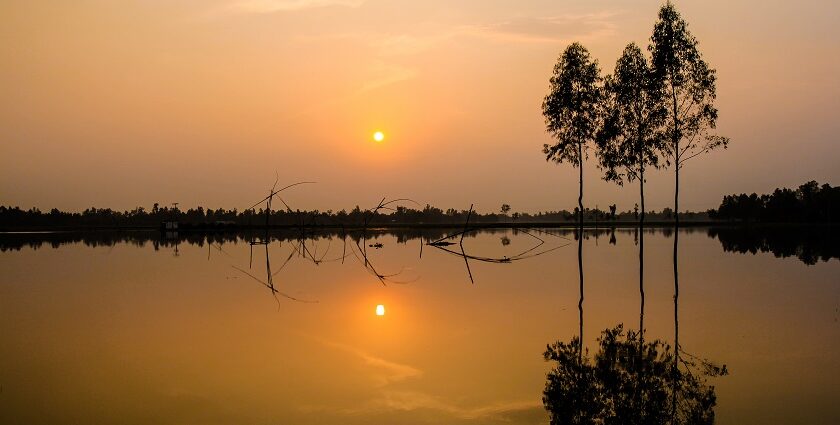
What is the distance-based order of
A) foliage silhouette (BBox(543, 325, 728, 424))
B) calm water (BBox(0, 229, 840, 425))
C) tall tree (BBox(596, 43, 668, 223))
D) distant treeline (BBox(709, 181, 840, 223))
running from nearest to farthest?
1. foliage silhouette (BBox(543, 325, 728, 424))
2. calm water (BBox(0, 229, 840, 425))
3. tall tree (BBox(596, 43, 668, 223))
4. distant treeline (BBox(709, 181, 840, 223))

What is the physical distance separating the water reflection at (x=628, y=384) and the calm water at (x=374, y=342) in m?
0.34

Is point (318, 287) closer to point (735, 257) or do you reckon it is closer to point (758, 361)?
point (758, 361)

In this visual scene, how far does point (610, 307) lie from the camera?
20.7 metres

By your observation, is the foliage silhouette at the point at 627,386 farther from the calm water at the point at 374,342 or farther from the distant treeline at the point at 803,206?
the distant treeline at the point at 803,206

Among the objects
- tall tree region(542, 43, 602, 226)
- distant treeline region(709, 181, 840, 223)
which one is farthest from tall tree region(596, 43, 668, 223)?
distant treeline region(709, 181, 840, 223)

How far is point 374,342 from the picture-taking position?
16.1 m

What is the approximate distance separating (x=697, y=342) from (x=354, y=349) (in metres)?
8.13

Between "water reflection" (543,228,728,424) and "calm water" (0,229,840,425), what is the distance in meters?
0.34

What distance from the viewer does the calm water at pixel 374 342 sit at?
1068 centimetres

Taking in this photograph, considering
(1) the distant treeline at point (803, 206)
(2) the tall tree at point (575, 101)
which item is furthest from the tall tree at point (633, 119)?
(1) the distant treeline at point (803, 206)

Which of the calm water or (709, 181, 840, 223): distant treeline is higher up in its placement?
(709, 181, 840, 223): distant treeline

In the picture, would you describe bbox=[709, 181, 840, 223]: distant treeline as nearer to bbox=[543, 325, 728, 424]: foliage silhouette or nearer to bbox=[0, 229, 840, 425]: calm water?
bbox=[0, 229, 840, 425]: calm water

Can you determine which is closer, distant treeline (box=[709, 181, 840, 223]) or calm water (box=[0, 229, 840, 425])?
calm water (box=[0, 229, 840, 425])

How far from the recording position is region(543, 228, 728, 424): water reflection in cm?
1012
